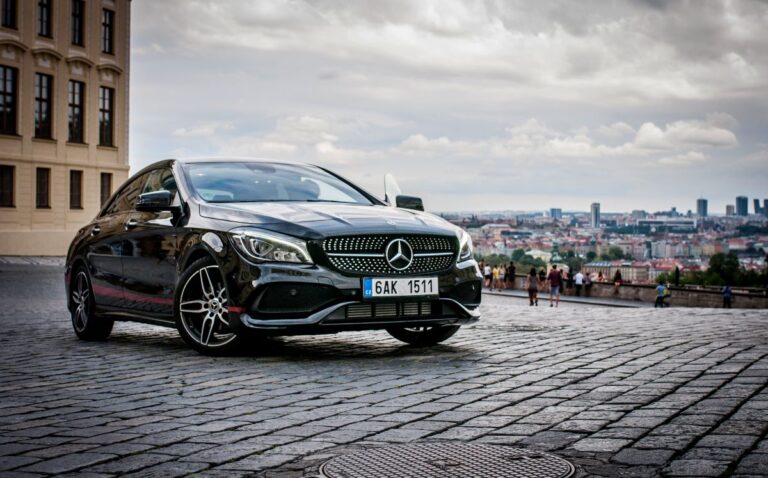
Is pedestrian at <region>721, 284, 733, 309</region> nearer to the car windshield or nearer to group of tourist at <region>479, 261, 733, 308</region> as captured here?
group of tourist at <region>479, 261, 733, 308</region>

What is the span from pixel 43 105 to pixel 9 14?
4018 millimetres

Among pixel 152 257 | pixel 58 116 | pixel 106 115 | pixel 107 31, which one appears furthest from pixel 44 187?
pixel 152 257

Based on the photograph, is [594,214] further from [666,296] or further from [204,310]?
[204,310]

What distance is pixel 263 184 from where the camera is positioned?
851 cm

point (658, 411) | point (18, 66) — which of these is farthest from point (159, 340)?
point (18, 66)

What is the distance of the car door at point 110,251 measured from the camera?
9039mm

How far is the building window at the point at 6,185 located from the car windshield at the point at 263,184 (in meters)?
37.8

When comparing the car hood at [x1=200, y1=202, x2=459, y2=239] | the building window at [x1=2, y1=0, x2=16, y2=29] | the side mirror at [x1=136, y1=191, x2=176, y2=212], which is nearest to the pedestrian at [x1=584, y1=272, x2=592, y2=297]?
the building window at [x1=2, y1=0, x2=16, y2=29]

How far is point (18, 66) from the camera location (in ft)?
147

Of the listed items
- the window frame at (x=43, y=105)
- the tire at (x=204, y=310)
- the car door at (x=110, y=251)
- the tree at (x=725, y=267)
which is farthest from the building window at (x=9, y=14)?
the tree at (x=725, y=267)

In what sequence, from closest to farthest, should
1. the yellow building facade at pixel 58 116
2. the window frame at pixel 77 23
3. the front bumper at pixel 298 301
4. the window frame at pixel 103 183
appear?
the front bumper at pixel 298 301
the yellow building facade at pixel 58 116
the window frame at pixel 77 23
the window frame at pixel 103 183

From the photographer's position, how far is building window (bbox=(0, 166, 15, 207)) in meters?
44.1

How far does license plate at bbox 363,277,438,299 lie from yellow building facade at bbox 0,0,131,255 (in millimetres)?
39241

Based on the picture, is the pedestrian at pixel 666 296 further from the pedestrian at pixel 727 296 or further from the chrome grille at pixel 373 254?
the chrome grille at pixel 373 254
